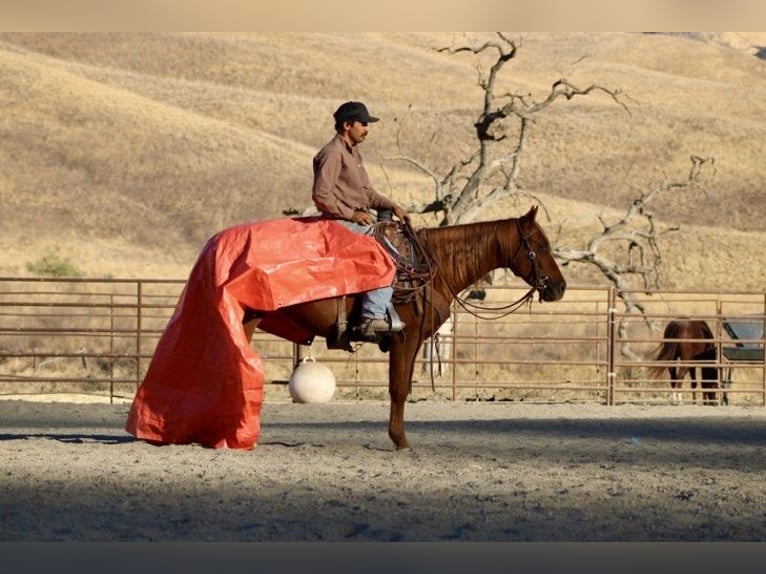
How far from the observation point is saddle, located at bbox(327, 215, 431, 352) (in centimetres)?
1002

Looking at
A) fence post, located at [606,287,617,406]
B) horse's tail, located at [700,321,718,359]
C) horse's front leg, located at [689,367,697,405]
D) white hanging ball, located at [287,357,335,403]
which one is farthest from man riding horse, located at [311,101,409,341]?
horse's tail, located at [700,321,718,359]

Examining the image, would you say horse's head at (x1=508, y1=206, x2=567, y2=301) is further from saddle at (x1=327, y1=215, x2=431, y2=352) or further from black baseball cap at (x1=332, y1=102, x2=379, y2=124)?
black baseball cap at (x1=332, y1=102, x2=379, y2=124)

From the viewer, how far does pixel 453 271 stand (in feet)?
34.3

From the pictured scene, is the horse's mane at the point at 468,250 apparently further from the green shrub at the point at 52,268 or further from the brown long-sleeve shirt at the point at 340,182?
the green shrub at the point at 52,268

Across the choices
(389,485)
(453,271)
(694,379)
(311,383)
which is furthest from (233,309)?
(694,379)

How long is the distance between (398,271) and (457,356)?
15410 mm

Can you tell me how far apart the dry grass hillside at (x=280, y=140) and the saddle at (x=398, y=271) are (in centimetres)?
2849

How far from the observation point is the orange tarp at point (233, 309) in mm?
9859

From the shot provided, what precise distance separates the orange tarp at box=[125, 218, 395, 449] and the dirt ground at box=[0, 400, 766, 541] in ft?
0.69

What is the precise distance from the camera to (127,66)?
8062 cm

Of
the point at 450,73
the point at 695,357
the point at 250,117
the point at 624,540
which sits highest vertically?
the point at 450,73

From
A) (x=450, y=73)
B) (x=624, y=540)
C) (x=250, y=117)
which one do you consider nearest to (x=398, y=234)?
(x=624, y=540)

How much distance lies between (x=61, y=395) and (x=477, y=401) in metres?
4.92

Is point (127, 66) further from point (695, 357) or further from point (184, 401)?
point (184, 401)
